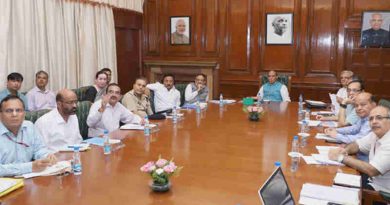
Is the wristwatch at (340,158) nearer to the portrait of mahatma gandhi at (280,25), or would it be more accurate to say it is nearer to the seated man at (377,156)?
the seated man at (377,156)

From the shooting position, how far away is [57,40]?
636 centimetres

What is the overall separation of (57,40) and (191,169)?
4.70 m

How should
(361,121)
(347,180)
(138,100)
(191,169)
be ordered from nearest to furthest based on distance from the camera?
(347,180)
(191,169)
(361,121)
(138,100)

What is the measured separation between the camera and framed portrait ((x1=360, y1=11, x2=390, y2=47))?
6.76 m

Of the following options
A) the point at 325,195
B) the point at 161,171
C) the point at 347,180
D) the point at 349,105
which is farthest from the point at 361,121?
the point at 161,171

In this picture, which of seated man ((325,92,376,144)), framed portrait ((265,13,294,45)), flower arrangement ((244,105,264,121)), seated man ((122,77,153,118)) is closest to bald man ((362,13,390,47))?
framed portrait ((265,13,294,45))

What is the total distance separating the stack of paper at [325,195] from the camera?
2006 millimetres

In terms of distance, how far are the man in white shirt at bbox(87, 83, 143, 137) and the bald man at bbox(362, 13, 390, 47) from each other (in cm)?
480

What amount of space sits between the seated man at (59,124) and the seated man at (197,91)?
3.08 meters

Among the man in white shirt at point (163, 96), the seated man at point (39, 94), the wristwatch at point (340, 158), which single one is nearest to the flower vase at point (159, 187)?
the wristwatch at point (340, 158)

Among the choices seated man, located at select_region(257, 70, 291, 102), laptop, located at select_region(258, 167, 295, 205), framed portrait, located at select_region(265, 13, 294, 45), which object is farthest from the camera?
framed portrait, located at select_region(265, 13, 294, 45)

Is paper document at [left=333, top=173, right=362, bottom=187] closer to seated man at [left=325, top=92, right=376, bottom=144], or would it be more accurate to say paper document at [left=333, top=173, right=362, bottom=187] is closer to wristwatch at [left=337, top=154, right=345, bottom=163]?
wristwatch at [left=337, top=154, right=345, bottom=163]

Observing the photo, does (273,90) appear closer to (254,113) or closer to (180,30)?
(254,113)

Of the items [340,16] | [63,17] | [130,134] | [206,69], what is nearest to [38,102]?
[63,17]
